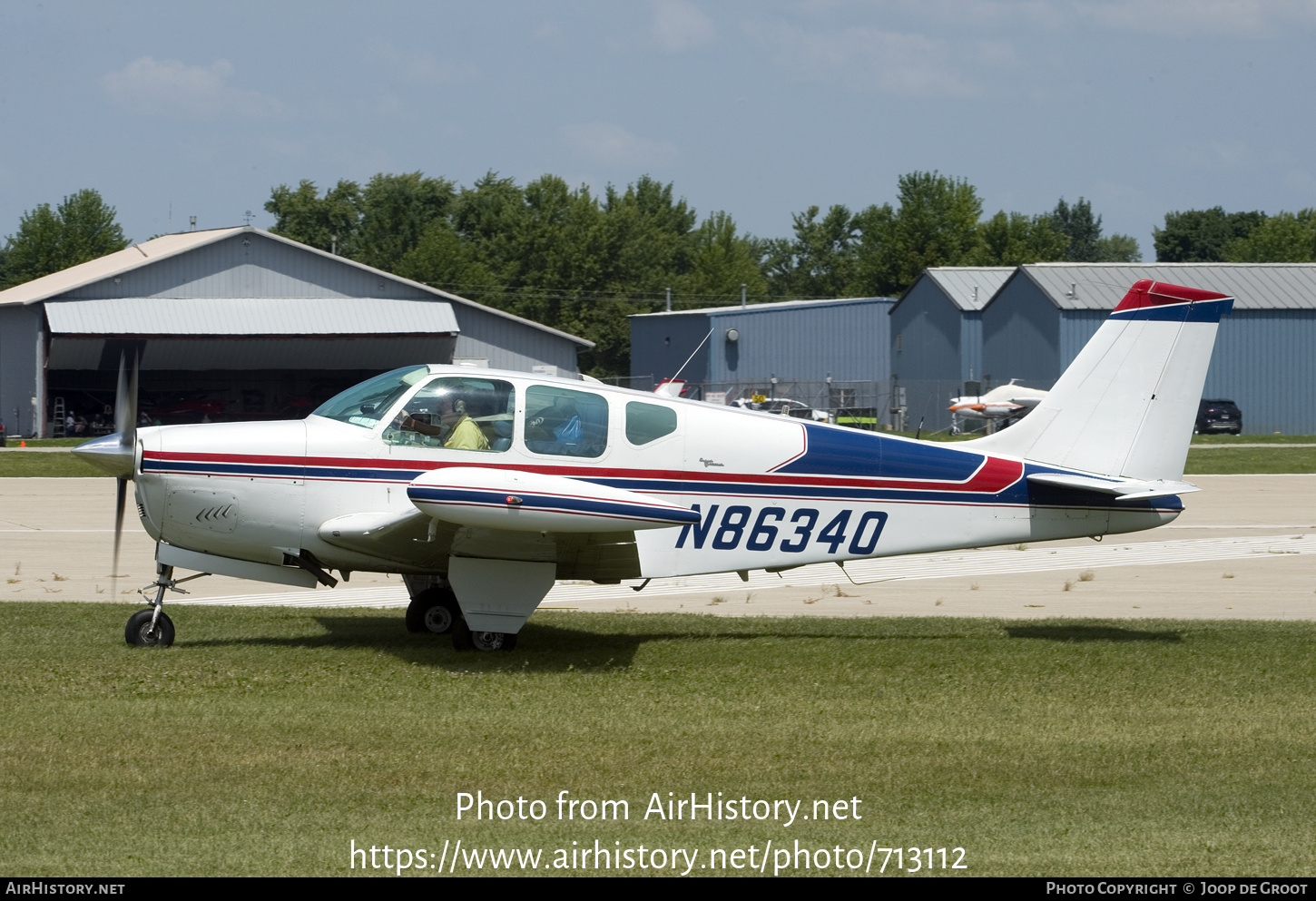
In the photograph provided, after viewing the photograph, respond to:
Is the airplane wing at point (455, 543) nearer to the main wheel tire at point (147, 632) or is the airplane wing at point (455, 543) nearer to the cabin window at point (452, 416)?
the cabin window at point (452, 416)

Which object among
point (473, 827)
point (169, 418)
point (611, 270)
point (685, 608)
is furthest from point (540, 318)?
point (473, 827)

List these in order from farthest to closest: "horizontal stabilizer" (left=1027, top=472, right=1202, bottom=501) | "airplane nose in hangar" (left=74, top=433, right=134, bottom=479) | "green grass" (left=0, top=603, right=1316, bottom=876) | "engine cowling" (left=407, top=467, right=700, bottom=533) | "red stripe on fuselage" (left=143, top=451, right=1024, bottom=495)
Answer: "horizontal stabilizer" (left=1027, top=472, right=1202, bottom=501), "red stripe on fuselage" (left=143, top=451, right=1024, bottom=495), "airplane nose in hangar" (left=74, top=433, right=134, bottom=479), "engine cowling" (left=407, top=467, right=700, bottom=533), "green grass" (left=0, top=603, right=1316, bottom=876)

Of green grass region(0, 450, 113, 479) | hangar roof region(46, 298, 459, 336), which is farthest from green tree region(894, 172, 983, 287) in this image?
green grass region(0, 450, 113, 479)

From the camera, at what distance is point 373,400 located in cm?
950

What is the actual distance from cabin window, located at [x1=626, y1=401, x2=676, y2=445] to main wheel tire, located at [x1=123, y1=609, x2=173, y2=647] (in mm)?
3690

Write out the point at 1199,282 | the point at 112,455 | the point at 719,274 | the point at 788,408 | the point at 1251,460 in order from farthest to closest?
the point at 719,274 < the point at 1199,282 < the point at 788,408 < the point at 1251,460 < the point at 112,455

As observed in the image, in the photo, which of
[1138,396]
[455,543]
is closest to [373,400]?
[455,543]

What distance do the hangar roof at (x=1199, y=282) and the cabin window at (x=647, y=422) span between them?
47242mm

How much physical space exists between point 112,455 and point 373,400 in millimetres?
1830

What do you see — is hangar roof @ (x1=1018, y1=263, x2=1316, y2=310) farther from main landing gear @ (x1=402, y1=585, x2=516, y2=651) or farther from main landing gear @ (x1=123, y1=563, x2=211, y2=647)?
main landing gear @ (x1=123, y1=563, x2=211, y2=647)

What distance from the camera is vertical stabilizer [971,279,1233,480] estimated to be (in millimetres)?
10148

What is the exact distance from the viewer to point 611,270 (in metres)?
93.6

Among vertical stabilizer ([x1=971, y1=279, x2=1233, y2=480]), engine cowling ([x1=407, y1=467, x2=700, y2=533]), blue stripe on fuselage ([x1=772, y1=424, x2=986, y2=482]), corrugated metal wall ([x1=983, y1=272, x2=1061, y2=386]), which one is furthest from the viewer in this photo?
corrugated metal wall ([x1=983, y1=272, x2=1061, y2=386])

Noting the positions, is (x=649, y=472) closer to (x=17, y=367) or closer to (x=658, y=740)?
(x=658, y=740)
